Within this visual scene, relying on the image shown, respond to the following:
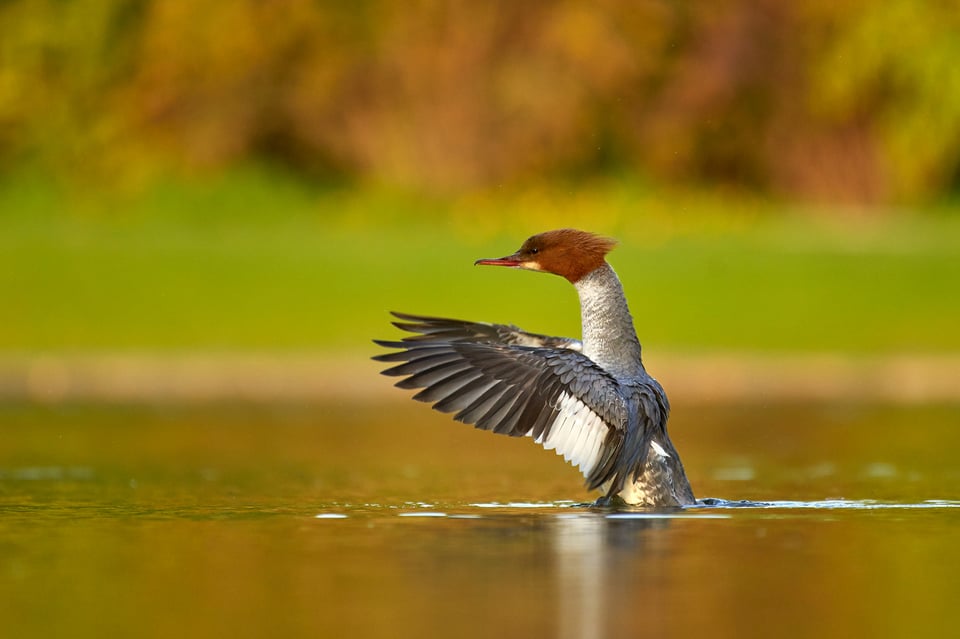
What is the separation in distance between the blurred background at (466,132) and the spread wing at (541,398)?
13446 millimetres

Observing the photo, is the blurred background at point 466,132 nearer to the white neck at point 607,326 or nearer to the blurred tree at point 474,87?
the blurred tree at point 474,87

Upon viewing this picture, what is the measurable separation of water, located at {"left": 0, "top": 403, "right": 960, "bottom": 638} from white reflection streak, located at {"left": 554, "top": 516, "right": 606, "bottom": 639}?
0.6 inches

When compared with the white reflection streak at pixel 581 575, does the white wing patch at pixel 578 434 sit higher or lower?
higher

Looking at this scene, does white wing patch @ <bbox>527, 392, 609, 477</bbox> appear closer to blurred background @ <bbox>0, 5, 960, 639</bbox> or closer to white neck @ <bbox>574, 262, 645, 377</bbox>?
blurred background @ <bbox>0, 5, 960, 639</bbox>

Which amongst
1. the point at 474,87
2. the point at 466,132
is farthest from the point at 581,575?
the point at 474,87

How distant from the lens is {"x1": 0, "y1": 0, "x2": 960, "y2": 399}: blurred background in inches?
880

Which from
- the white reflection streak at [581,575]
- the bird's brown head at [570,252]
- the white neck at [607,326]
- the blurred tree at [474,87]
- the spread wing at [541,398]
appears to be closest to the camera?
the white reflection streak at [581,575]

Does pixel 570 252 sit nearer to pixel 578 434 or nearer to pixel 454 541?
pixel 578 434

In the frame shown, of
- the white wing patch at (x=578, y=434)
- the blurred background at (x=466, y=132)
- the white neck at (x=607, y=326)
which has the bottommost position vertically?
the white wing patch at (x=578, y=434)

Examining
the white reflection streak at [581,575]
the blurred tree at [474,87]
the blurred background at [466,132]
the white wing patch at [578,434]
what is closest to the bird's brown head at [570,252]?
the white wing patch at [578,434]

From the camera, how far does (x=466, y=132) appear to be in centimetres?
2506

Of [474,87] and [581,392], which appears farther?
[474,87]

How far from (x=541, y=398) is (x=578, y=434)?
19 cm

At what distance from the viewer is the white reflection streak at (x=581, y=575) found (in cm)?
470
